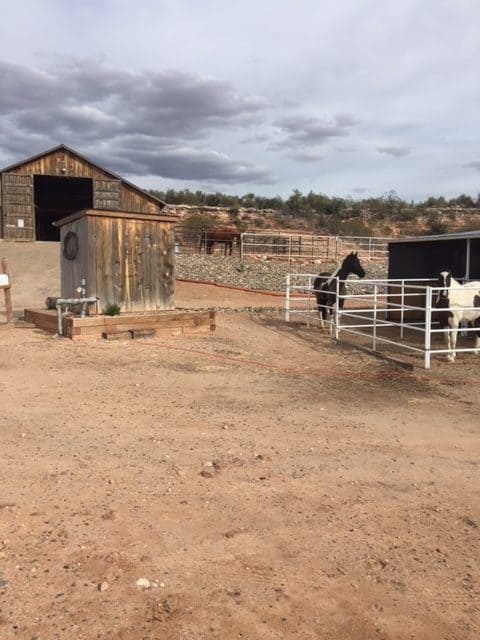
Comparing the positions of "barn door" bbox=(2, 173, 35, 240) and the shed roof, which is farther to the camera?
"barn door" bbox=(2, 173, 35, 240)

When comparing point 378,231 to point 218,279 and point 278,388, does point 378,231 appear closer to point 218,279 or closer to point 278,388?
point 218,279

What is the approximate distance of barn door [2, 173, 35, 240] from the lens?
83.5ft

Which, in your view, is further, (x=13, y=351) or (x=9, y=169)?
(x=9, y=169)

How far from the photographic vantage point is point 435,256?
47.0ft

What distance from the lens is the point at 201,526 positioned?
126 inches

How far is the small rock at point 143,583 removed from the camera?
2.62 meters

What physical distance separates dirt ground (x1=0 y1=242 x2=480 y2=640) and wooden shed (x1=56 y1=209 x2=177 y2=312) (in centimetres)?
368

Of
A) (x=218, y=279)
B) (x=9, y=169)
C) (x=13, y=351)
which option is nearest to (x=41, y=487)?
(x=13, y=351)

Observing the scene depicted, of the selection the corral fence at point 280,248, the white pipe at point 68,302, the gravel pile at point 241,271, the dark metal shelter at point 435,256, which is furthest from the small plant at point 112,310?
the corral fence at point 280,248

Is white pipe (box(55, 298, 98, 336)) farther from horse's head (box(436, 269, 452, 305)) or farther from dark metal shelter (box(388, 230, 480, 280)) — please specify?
dark metal shelter (box(388, 230, 480, 280))

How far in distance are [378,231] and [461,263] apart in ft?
113

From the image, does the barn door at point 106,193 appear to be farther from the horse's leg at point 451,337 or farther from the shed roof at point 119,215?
the horse's leg at point 451,337

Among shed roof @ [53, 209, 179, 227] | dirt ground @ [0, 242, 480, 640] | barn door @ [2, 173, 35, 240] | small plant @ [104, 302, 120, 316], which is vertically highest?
barn door @ [2, 173, 35, 240]

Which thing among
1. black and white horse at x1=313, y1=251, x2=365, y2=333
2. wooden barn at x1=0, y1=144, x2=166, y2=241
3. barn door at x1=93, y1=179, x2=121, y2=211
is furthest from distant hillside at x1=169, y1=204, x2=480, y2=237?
black and white horse at x1=313, y1=251, x2=365, y2=333
